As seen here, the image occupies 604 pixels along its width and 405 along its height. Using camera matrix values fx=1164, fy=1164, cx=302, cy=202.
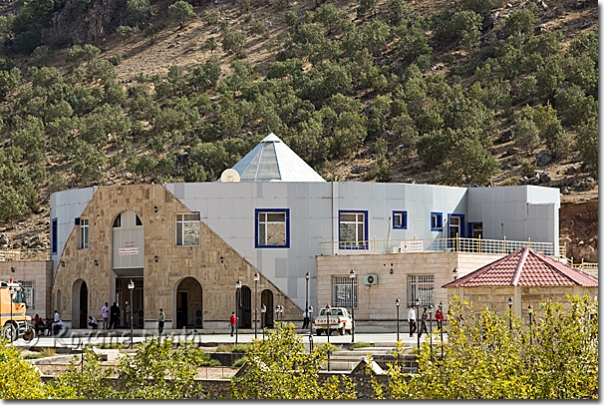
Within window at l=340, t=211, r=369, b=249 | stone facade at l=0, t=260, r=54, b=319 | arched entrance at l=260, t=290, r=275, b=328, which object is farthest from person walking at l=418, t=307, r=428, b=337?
stone facade at l=0, t=260, r=54, b=319

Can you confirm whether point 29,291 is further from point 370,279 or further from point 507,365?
point 507,365

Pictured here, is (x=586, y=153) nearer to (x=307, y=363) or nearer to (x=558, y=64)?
(x=558, y=64)

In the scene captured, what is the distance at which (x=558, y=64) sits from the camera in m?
90.0

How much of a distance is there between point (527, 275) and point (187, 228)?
19187 mm

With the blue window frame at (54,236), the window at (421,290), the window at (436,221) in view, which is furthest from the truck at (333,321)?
the blue window frame at (54,236)

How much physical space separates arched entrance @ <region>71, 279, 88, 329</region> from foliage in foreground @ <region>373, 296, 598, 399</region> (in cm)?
3062

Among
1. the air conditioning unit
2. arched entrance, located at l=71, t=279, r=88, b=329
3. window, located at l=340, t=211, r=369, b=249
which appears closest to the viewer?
the air conditioning unit

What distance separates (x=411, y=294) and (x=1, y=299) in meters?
16.3

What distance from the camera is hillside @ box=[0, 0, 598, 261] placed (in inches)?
3246

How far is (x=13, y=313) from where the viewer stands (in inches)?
1725

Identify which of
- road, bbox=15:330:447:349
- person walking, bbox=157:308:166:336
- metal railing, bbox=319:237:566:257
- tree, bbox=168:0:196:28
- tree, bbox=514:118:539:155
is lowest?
road, bbox=15:330:447:349

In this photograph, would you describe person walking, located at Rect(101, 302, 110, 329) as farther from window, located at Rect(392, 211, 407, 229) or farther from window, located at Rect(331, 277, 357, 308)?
window, located at Rect(392, 211, 407, 229)

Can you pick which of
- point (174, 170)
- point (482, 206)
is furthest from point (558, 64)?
point (482, 206)

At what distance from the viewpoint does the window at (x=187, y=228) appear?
5019 cm
